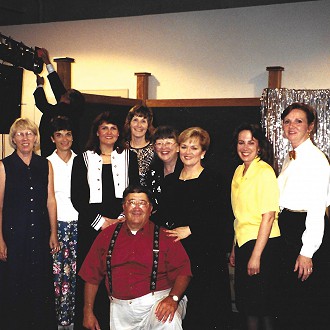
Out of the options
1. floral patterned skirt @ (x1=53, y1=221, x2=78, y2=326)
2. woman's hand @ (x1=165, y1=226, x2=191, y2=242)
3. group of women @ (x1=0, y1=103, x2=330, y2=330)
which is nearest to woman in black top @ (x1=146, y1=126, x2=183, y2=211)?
group of women @ (x1=0, y1=103, x2=330, y2=330)

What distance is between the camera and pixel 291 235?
2596 millimetres

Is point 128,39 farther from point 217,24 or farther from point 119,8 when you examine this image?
point 217,24

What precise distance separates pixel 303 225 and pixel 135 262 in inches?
32.6

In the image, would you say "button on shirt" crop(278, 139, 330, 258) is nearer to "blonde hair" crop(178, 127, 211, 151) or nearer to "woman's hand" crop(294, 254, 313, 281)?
"woman's hand" crop(294, 254, 313, 281)

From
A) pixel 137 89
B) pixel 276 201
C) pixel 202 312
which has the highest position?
pixel 137 89

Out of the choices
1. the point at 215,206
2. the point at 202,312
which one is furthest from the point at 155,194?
the point at 202,312

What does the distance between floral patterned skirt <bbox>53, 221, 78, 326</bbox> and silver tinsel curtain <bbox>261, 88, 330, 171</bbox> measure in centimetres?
171

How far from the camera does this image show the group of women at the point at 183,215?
8.46 feet

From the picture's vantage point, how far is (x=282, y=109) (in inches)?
156

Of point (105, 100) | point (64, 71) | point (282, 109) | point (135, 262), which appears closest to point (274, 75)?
point (282, 109)

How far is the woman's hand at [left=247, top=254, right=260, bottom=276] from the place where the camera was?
2.54 m

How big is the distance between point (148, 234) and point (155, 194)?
47cm

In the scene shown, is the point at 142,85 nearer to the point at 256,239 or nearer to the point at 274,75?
the point at 274,75

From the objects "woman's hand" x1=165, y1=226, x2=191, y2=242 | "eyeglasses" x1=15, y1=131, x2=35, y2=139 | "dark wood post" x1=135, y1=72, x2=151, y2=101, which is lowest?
"woman's hand" x1=165, y1=226, x2=191, y2=242
